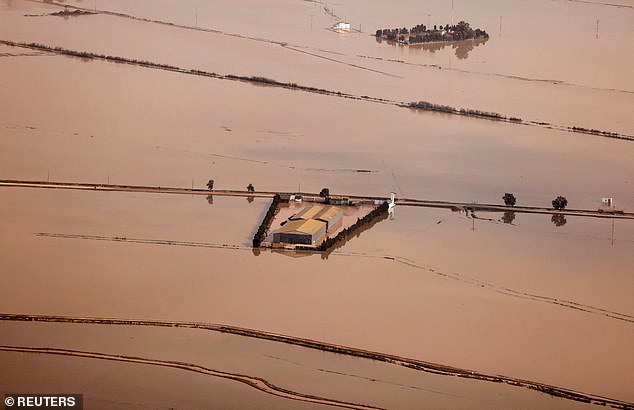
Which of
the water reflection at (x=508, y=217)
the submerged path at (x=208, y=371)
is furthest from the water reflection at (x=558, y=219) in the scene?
the submerged path at (x=208, y=371)

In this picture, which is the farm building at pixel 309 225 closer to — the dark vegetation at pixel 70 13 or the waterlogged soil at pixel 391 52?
the waterlogged soil at pixel 391 52

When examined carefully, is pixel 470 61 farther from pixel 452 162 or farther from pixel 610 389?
pixel 610 389

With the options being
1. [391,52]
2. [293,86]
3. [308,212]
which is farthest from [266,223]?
[391,52]

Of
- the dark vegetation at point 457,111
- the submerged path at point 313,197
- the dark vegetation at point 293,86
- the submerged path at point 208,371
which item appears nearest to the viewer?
the submerged path at point 208,371

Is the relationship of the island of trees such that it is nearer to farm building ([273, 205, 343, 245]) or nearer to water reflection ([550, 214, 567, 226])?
water reflection ([550, 214, 567, 226])

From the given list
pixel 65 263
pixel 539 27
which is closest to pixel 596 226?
pixel 65 263

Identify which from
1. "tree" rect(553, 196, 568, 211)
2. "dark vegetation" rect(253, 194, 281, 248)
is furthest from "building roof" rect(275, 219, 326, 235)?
"tree" rect(553, 196, 568, 211)
